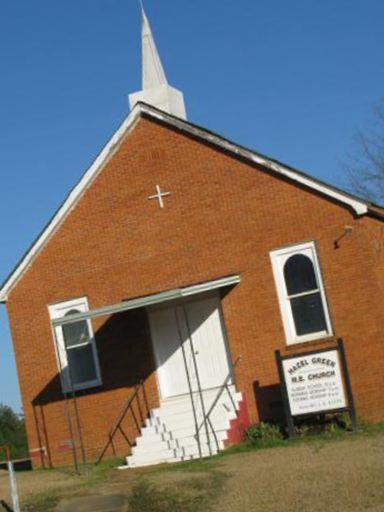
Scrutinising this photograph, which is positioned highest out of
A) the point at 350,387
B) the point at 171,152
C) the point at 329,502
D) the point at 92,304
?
the point at 171,152

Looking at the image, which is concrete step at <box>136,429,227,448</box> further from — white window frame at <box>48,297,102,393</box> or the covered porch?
white window frame at <box>48,297,102,393</box>

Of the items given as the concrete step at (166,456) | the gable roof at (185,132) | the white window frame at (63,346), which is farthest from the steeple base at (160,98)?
the concrete step at (166,456)

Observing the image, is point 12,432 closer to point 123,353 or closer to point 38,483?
point 123,353

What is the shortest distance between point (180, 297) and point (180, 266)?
180cm

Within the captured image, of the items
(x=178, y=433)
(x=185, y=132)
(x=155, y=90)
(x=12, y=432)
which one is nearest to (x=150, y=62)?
(x=155, y=90)

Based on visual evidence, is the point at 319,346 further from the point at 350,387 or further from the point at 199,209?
the point at 199,209

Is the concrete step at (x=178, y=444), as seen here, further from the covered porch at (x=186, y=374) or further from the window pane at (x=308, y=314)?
the window pane at (x=308, y=314)

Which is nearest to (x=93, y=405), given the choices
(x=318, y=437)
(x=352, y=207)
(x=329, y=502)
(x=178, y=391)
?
(x=178, y=391)

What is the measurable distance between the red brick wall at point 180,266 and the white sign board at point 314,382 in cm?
126

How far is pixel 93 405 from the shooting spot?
1930cm

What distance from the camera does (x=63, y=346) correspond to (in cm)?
1967

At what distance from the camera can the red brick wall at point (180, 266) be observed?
1770 cm

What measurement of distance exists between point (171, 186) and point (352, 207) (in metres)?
3.90

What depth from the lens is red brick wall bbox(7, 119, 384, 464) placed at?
17.7 m
